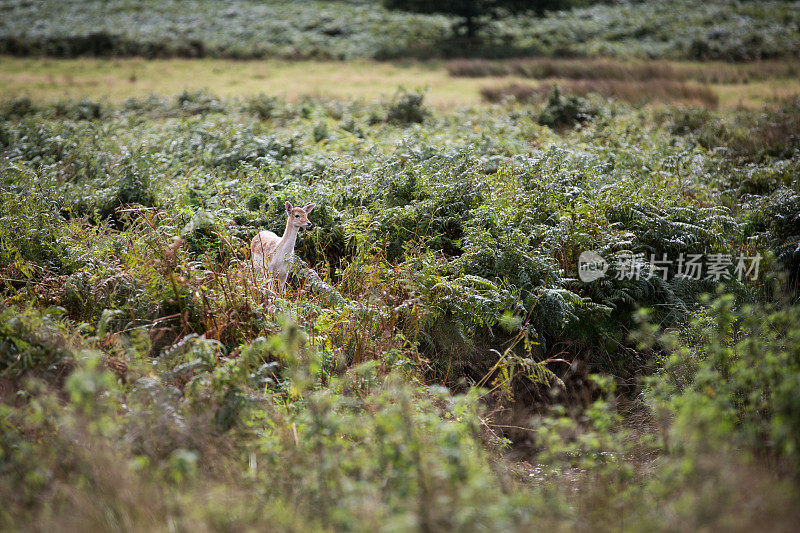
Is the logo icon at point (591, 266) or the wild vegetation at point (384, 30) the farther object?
the wild vegetation at point (384, 30)

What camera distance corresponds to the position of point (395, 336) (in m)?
5.05

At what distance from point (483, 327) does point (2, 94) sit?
51.7ft

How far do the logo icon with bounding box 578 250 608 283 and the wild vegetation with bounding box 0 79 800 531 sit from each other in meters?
0.13

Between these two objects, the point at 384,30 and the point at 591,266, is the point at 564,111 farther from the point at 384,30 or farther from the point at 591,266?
the point at 384,30

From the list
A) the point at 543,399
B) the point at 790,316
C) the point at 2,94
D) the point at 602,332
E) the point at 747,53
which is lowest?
the point at 543,399

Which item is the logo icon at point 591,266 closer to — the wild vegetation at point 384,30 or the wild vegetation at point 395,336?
the wild vegetation at point 395,336

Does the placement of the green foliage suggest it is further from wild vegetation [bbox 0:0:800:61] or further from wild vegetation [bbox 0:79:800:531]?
wild vegetation [bbox 0:0:800:61]

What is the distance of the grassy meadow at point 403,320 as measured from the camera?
3.10m

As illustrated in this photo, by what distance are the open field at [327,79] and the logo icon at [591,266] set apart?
30.0 feet

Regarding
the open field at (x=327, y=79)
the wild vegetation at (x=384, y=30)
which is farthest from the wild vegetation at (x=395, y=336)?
the wild vegetation at (x=384, y=30)

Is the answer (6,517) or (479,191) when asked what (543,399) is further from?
(6,517)

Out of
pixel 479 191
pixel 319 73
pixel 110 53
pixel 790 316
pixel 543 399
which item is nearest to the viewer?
pixel 790 316

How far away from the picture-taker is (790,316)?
3.85 meters

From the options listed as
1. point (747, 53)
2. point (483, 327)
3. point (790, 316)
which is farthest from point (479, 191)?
point (747, 53)
